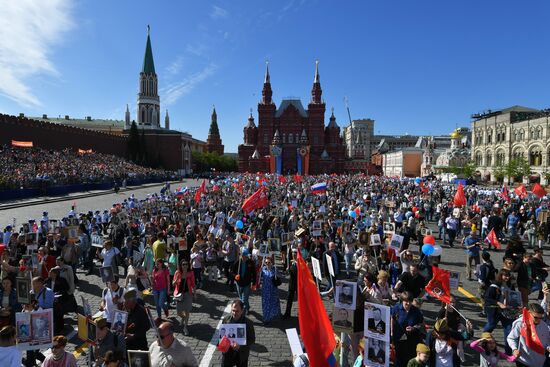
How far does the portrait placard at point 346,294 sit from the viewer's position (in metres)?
5.54

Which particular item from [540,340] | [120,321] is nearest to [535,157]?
[540,340]

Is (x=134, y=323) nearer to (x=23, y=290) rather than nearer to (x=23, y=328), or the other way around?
(x=23, y=328)

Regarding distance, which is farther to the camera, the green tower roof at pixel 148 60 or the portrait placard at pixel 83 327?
the green tower roof at pixel 148 60

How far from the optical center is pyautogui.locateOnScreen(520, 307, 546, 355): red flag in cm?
524

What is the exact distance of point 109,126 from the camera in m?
123

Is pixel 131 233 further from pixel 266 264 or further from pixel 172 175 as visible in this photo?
pixel 172 175

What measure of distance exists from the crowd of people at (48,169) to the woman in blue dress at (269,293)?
3004cm

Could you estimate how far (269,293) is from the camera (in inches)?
315

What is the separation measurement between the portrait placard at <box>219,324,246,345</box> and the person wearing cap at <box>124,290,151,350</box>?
1345mm

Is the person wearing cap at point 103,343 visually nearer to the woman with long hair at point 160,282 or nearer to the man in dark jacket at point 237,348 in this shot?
the man in dark jacket at point 237,348

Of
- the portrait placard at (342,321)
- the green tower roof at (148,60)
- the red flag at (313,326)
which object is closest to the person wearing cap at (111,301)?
the red flag at (313,326)

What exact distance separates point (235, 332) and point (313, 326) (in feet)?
3.61

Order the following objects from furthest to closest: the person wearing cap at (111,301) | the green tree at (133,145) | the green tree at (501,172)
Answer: the green tree at (133,145) < the green tree at (501,172) < the person wearing cap at (111,301)

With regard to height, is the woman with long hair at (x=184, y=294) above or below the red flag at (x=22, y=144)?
below
